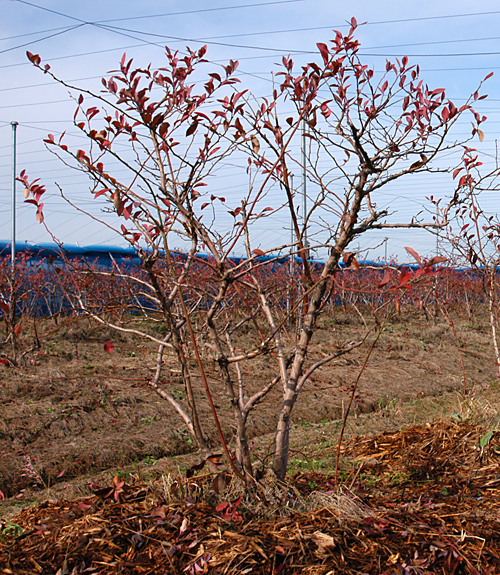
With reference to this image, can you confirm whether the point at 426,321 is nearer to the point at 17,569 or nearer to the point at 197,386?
the point at 197,386

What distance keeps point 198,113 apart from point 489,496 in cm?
255

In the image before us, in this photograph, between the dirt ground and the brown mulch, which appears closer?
the brown mulch

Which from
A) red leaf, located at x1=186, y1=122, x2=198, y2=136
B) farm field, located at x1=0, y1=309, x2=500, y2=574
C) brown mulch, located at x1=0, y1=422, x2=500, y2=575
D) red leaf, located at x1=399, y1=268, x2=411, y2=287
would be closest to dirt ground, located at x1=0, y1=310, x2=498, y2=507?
farm field, located at x1=0, y1=309, x2=500, y2=574

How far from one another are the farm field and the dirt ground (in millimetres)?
21

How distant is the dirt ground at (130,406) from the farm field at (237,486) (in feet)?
0.07

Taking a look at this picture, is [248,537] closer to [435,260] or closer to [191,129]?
[435,260]

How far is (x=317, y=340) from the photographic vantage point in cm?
962

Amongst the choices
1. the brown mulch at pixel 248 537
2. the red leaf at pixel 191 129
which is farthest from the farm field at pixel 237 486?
the red leaf at pixel 191 129

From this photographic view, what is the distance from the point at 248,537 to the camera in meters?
1.96

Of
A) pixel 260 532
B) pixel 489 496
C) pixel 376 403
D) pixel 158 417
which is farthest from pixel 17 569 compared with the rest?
pixel 376 403

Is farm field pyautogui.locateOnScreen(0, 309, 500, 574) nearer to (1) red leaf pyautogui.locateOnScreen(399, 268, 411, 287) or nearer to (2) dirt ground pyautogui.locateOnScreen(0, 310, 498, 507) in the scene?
(2) dirt ground pyautogui.locateOnScreen(0, 310, 498, 507)

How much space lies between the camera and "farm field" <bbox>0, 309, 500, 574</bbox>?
1905mm

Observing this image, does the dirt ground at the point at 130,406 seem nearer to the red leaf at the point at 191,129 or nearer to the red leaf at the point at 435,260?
the red leaf at the point at 435,260

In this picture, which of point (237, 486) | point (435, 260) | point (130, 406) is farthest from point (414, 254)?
point (130, 406)
